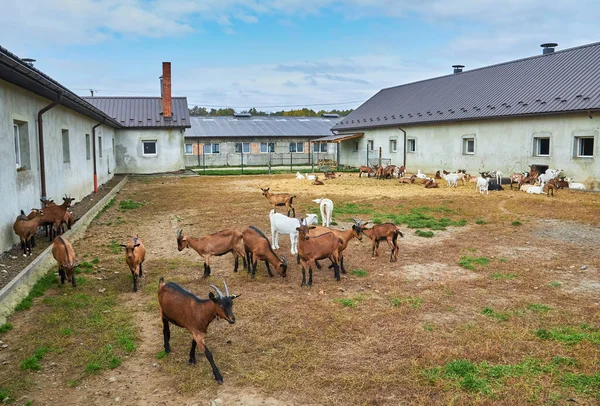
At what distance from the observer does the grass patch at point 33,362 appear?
4516 mm

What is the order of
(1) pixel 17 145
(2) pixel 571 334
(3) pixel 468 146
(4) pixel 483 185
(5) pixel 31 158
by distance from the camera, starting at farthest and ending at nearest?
(3) pixel 468 146 → (4) pixel 483 185 → (5) pixel 31 158 → (1) pixel 17 145 → (2) pixel 571 334

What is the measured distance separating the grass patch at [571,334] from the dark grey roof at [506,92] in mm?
16108

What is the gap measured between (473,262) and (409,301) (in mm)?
2512

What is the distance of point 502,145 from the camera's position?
23.2m

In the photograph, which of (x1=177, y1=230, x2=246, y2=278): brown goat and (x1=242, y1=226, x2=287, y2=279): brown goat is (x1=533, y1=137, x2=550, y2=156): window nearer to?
(x1=242, y1=226, x2=287, y2=279): brown goat

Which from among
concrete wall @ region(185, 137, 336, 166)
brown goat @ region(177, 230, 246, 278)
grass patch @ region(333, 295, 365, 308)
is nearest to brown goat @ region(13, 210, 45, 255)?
brown goat @ region(177, 230, 246, 278)

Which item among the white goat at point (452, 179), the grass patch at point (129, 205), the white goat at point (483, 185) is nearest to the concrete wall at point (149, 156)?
the grass patch at point (129, 205)

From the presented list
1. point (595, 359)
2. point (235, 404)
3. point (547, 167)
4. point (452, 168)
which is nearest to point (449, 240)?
point (595, 359)

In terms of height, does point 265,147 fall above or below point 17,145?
above

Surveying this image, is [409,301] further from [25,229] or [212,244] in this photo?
[25,229]

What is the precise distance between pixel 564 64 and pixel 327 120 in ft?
99.2

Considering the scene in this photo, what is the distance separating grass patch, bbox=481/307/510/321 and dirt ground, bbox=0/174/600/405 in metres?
0.02

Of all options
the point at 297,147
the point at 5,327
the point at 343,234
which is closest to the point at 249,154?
the point at 297,147

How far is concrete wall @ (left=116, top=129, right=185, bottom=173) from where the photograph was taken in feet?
105
